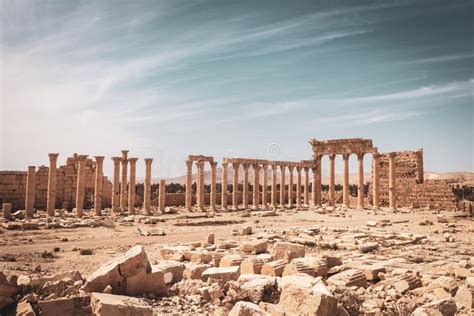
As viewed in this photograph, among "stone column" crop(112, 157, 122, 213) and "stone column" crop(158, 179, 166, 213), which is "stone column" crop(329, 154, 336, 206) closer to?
"stone column" crop(158, 179, 166, 213)

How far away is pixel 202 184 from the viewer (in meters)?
37.9

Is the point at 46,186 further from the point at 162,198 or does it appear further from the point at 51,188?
the point at 162,198

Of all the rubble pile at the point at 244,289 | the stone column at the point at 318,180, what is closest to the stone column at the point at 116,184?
the rubble pile at the point at 244,289

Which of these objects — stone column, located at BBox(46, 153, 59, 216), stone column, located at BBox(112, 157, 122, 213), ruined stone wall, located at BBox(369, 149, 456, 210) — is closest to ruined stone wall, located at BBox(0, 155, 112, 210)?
stone column, located at BBox(112, 157, 122, 213)

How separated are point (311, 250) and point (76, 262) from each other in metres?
8.79

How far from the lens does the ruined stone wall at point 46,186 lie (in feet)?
108

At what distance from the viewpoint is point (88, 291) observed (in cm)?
745

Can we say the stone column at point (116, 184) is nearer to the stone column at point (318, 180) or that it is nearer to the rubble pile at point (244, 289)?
the rubble pile at point (244, 289)

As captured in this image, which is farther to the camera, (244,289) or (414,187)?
(414,187)

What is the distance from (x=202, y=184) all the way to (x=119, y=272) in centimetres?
3009

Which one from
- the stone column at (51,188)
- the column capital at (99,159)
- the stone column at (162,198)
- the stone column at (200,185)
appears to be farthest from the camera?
the stone column at (200,185)

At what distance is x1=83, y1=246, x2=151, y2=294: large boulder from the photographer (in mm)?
7492

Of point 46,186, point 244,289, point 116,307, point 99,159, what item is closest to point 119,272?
point 116,307

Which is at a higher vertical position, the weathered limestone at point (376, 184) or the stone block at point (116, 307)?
the weathered limestone at point (376, 184)
